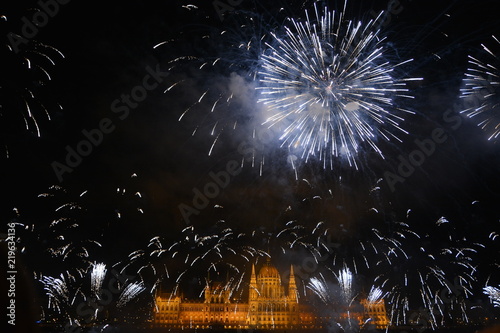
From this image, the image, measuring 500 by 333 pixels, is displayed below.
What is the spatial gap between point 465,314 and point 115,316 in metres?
73.9

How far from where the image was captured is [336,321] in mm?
77438

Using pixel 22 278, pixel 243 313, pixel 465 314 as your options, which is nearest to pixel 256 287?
pixel 243 313

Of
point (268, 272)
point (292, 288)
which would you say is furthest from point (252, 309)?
point (292, 288)

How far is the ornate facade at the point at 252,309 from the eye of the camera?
275 feet

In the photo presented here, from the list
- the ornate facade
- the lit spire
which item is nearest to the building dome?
the ornate facade

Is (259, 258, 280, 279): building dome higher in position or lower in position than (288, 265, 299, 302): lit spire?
higher

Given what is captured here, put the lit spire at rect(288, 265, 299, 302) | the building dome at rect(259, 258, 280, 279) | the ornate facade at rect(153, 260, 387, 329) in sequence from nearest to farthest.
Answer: the ornate facade at rect(153, 260, 387, 329) < the lit spire at rect(288, 265, 299, 302) < the building dome at rect(259, 258, 280, 279)

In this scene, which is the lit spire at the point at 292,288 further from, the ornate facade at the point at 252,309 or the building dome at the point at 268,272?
the building dome at the point at 268,272

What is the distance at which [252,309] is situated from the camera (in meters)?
88.5

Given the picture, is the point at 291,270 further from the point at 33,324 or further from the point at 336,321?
the point at 33,324

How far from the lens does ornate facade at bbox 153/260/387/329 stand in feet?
275

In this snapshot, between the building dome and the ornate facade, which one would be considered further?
the building dome

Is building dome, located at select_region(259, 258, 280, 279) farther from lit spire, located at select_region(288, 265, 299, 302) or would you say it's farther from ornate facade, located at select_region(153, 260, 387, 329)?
lit spire, located at select_region(288, 265, 299, 302)

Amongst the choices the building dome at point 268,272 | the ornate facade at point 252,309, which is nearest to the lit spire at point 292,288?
the ornate facade at point 252,309
